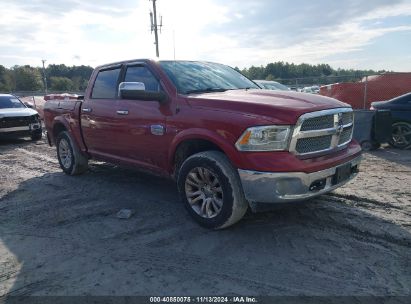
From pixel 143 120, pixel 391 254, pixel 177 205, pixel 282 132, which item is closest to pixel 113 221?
pixel 177 205

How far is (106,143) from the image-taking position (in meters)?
5.73

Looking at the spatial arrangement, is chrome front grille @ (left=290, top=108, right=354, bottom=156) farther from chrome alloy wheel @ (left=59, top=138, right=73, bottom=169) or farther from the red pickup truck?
chrome alloy wheel @ (left=59, top=138, right=73, bottom=169)

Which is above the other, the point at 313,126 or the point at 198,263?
the point at 313,126

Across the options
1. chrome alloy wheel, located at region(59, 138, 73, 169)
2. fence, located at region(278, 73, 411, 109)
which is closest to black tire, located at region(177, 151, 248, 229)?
chrome alloy wheel, located at region(59, 138, 73, 169)

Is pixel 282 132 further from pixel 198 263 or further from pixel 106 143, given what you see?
pixel 106 143

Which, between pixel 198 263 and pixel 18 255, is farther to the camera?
pixel 18 255

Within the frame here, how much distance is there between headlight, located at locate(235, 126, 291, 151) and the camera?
12.0 feet

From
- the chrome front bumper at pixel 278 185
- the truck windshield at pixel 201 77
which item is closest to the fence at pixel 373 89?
the truck windshield at pixel 201 77

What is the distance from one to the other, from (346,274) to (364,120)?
20.7 ft

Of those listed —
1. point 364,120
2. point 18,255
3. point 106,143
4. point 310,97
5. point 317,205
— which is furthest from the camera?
point 364,120

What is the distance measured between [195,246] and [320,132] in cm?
176

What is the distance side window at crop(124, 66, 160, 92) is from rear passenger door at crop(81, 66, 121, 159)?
33 cm

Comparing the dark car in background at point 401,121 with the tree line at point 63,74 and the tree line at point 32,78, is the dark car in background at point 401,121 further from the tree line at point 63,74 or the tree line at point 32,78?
the tree line at point 32,78

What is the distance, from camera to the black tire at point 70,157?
6773mm
